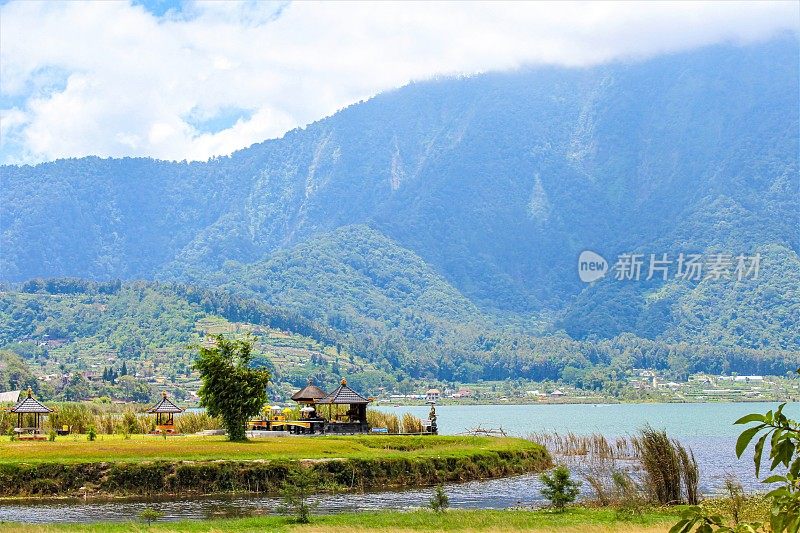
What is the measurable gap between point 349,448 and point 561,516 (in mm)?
19134

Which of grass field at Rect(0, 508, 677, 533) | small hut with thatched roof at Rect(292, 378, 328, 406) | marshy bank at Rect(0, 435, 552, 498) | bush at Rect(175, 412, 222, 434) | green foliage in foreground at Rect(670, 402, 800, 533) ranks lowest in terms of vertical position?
grass field at Rect(0, 508, 677, 533)

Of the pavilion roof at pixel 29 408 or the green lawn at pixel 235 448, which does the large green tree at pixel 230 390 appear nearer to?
the green lawn at pixel 235 448

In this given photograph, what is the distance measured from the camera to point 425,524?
89.4 feet

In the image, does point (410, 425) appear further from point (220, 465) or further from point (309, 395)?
point (220, 465)

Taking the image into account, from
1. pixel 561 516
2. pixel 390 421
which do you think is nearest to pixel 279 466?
pixel 561 516

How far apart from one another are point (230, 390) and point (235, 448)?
6.11m

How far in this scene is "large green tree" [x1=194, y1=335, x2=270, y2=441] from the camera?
164ft

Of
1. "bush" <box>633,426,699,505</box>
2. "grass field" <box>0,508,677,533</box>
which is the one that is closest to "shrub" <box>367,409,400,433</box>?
"bush" <box>633,426,699,505</box>

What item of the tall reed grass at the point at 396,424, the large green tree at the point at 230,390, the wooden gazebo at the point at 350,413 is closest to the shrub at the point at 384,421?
the tall reed grass at the point at 396,424

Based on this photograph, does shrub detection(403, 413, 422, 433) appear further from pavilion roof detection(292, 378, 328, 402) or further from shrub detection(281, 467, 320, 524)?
shrub detection(281, 467, 320, 524)

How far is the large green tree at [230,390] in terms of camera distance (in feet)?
164

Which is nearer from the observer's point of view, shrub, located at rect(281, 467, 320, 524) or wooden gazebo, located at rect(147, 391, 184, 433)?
shrub, located at rect(281, 467, 320, 524)

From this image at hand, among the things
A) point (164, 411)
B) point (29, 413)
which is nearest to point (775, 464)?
point (164, 411)

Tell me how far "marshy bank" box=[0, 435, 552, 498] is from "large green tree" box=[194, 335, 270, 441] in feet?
4.81
